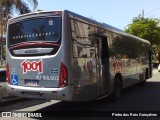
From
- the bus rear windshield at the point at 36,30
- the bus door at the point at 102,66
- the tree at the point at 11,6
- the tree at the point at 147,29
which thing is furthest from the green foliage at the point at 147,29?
the bus rear windshield at the point at 36,30

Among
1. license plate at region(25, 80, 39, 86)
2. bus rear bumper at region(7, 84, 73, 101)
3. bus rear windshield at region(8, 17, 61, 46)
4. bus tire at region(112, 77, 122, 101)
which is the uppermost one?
bus rear windshield at region(8, 17, 61, 46)

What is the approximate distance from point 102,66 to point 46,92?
123 inches

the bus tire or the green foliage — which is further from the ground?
the green foliage

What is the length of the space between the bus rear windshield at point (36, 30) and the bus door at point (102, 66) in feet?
8.05

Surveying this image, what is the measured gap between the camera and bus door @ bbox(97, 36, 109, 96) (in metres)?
11.1

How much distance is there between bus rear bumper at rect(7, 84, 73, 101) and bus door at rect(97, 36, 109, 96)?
7.66 ft

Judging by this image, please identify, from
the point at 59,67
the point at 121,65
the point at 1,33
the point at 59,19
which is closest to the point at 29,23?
the point at 59,19

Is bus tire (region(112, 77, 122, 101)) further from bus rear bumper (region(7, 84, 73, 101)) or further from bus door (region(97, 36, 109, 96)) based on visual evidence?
bus rear bumper (region(7, 84, 73, 101))

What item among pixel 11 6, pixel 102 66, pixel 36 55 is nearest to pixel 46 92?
pixel 36 55

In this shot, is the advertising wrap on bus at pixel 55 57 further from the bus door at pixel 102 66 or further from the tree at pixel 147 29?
the tree at pixel 147 29

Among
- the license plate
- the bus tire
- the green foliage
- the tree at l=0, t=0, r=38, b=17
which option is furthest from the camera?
the green foliage

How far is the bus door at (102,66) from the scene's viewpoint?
11.1m

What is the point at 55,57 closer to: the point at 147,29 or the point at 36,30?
the point at 36,30

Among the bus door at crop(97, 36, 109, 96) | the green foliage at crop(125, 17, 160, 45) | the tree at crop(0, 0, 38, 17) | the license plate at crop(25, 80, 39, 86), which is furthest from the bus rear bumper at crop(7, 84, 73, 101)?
the green foliage at crop(125, 17, 160, 45)
